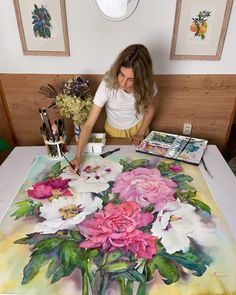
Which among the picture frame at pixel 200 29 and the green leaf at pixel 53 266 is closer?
the green leaf at pixel 53 266

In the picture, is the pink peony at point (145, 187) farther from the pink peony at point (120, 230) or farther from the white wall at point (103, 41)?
the white wall at point (103, 41)

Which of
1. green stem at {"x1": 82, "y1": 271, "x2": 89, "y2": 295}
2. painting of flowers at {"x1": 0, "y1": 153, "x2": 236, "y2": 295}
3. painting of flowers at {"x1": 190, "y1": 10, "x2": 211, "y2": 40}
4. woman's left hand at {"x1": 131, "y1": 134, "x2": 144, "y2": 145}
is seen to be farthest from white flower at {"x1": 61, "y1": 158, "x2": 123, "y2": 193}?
painting of flowers at {"x1": 190, "y1": 10, "x2": 211, "y2": 40}

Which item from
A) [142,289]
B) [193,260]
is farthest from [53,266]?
[193,260]

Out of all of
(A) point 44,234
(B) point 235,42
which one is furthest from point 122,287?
(B) point 235,42

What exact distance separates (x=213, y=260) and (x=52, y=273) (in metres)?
0.46

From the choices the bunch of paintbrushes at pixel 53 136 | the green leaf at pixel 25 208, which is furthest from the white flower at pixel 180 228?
the bunch of paintbrushes at pixel 53 136

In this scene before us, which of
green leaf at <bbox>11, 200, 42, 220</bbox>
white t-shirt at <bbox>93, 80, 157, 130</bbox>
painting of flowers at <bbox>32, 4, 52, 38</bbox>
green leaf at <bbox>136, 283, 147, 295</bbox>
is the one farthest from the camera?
painting of flowers at <bbox>32, 4, 52, 38</bbox>

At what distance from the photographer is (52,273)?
663 millimetres

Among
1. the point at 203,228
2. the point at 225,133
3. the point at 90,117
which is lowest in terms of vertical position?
the point at 225,133

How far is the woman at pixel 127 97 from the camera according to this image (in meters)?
1.15

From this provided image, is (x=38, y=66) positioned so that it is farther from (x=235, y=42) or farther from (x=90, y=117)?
(x=235, y=42)

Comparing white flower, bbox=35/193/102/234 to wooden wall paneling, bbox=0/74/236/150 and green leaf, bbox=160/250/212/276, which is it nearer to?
green leaf, bbox=160/250/212/276

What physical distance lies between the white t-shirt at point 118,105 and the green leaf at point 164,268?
2.71 feet

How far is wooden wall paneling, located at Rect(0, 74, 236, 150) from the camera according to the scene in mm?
1596
